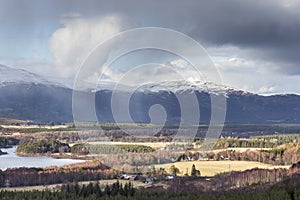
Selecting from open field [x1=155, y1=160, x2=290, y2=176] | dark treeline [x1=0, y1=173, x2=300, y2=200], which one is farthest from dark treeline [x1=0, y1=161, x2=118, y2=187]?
dark treeline [x1=0, y1=173, x2=300, y2=200]

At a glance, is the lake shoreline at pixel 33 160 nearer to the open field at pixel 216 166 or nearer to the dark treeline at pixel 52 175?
the dark treeline at pixel 52 175

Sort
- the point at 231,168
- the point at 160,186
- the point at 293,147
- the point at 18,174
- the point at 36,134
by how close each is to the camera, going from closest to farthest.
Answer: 1. the point at 160,186
2. the point at 18,174
3. the point at 231,168
4. the point at 293,147
5. the point at 36,134

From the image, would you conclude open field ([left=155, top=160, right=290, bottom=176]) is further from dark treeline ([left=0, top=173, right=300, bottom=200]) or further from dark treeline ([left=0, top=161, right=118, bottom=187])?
dark treeline ([left=0, top=173, right=300, bottom=200])

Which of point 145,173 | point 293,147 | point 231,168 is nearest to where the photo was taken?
point 145,173

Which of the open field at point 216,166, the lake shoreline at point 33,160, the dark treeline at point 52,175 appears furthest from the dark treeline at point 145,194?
the lake shoreline at point 33,160

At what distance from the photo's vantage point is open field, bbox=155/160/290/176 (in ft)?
295

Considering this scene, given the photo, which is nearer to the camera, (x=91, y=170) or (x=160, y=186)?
(x=160, y=186)

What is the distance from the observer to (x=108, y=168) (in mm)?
87188

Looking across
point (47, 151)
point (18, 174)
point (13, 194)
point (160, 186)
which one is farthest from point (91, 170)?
point (47, 151)

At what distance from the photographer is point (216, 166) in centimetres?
9600

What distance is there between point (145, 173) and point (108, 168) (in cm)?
704

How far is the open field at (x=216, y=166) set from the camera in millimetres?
89963

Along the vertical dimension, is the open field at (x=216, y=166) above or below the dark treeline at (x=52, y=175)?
above

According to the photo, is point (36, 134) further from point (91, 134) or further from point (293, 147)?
point (293, 147)
